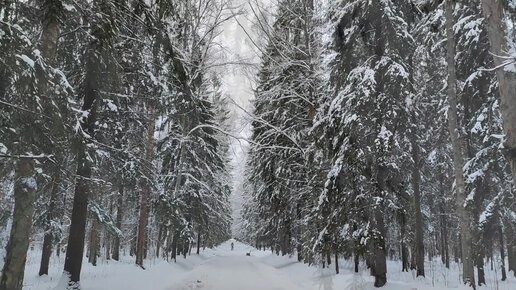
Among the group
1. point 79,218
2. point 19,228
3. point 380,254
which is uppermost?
point 79,218

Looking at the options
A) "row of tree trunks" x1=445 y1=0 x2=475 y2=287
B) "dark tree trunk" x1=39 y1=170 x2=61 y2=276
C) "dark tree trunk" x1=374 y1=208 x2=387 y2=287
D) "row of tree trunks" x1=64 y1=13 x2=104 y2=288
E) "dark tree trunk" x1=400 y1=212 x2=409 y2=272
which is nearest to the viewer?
"row of tree trunks" x1=445 y1=0 x2=475 y2=287

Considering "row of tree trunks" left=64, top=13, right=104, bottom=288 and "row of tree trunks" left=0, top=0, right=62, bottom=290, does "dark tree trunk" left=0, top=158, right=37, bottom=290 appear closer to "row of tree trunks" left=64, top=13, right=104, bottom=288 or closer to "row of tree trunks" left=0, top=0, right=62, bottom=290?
"row of tree trunks" left=0, top=0, right=62, bottom=290

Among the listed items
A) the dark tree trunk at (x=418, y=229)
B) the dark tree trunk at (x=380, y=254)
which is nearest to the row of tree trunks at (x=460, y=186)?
the dark tree trunk at (x=380, y=254)

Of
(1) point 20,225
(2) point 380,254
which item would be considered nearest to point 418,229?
(2) point 380,254

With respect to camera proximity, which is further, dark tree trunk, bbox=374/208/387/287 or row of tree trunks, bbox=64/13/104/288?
dark tree trunk, bbox=374/208/387/287

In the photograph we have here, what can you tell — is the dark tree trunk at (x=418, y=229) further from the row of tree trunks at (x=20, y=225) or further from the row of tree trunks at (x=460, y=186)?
the row of tree trunks at (x=20, y=225)

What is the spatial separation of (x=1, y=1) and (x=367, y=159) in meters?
9.86

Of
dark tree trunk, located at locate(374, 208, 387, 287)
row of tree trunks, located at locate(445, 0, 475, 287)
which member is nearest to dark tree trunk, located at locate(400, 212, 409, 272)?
dark tree trunk, located at locate(374, 208, 387, 287)

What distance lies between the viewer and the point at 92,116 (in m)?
11.4

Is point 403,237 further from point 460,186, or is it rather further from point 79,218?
point 79,218

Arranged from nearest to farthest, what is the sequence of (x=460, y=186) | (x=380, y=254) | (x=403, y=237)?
(x=460, y=186) → (x=380, y=254) → (x=403, y=237)

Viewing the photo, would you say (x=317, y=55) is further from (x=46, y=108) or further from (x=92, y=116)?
(x=46, y=108)

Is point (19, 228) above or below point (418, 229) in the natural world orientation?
below

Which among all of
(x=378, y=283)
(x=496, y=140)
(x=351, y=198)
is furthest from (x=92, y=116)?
(x=496, y=140)
